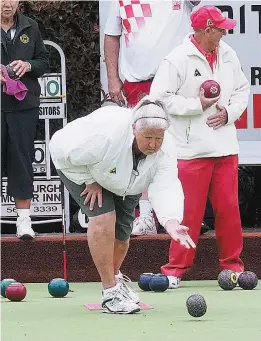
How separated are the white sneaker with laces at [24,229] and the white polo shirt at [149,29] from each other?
1287mm

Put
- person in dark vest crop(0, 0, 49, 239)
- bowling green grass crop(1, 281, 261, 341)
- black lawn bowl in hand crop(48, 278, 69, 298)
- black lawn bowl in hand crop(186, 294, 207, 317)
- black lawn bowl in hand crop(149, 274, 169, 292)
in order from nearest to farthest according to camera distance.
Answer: bowling green grass crop(1, 281, 261, 341) < black lawn bowl in hand crop(186, 294, 207, 317) < black lawn bowl in hand crop(48, 278, 69, 298) < black lawn bowl in hand crop(149, 274, 169, 292) < person in dark vest crop(0, 0, 49, 239)

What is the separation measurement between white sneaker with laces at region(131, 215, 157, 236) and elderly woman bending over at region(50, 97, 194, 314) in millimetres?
1963

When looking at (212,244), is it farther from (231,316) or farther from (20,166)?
(231,316)

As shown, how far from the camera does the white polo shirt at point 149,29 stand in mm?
8703

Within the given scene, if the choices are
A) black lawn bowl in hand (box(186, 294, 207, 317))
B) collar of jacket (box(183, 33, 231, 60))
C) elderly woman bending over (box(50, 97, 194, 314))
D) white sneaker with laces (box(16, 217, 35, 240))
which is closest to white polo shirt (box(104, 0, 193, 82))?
collar of jacket (box(183, 33, 231, 60))

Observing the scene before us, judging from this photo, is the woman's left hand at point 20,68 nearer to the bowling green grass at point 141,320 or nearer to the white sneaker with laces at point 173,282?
the bowling green grass at point 141,320

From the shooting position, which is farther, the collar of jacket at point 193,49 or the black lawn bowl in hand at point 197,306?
the collar of jacket at point 193,49

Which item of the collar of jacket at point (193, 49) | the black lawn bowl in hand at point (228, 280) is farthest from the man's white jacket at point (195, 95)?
the black lawn bowl in hand at point (228, 280)

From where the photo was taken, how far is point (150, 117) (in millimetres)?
6199

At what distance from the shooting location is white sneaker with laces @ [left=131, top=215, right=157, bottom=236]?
8.75 metres

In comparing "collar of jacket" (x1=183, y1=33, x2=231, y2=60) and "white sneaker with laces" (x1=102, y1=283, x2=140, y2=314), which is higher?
"collar of jacket" (x1=183, y1=33, x2=231, y2=60)

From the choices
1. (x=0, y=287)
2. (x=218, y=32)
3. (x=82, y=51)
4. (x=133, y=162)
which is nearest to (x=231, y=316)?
(x=133, y=162)

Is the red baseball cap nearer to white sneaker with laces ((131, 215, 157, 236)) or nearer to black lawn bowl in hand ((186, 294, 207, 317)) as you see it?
white sneaker with laces ((131, 215, 157, 236))

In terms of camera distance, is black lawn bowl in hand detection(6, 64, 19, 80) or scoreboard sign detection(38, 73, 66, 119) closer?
black lawn bowl in hand detection(6, 64, 19, 80)
